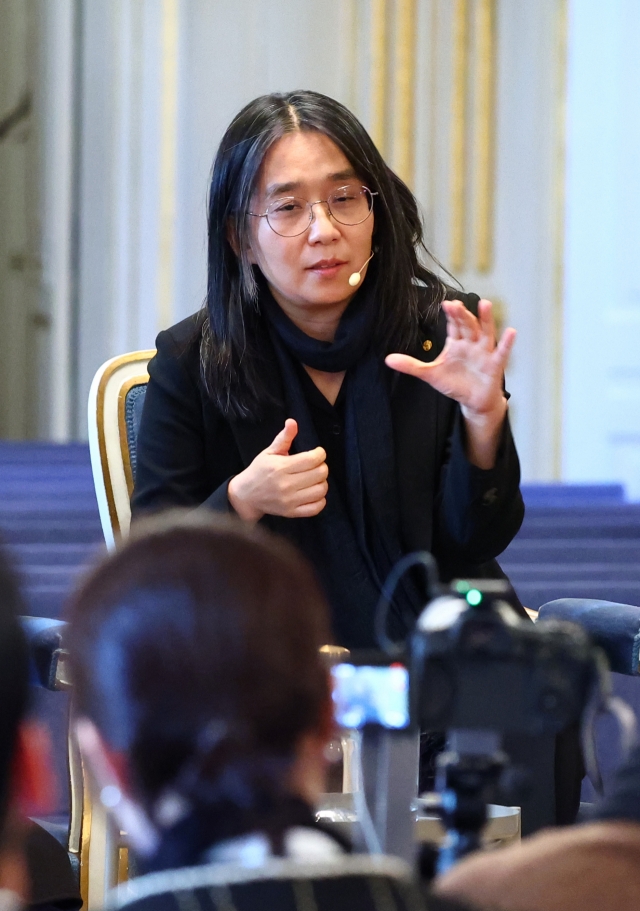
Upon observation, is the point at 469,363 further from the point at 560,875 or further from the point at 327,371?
the point at 560,875

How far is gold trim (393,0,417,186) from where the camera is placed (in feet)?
15.6

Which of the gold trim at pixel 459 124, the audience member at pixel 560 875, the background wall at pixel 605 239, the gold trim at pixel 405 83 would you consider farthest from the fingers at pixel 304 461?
the gold trim at pixel 459 124

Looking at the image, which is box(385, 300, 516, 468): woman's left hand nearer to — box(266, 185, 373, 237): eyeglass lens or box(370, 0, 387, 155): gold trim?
box(266, 185, 373, 237): eyeglass lens

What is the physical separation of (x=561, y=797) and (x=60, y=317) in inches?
139

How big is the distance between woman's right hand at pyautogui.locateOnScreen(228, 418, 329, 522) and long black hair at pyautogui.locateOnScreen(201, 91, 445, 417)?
197 mm

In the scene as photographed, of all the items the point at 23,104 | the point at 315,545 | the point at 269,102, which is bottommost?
Result: the point at 315,545

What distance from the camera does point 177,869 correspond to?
690mm

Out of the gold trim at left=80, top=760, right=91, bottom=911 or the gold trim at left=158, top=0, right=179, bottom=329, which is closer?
the gold trim at left=80, top=760, right=91, bottom=911

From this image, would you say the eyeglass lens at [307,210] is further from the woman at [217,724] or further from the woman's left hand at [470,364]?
the woman at [217,724]

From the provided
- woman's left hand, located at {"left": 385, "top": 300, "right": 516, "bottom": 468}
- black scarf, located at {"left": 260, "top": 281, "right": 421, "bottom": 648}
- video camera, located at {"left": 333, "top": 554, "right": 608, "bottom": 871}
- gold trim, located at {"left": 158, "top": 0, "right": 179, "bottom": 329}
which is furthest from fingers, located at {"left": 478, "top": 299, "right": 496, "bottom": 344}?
gold trim, located at {"left": 158, "top": 0, "right": 179, "bottom": 329}

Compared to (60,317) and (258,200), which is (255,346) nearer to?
(258,200)

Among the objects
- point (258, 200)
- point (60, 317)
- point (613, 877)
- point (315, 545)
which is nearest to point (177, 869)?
point (613, 877)

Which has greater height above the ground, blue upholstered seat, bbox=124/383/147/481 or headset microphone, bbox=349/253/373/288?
headset microphone, bbox=349/253/373/288

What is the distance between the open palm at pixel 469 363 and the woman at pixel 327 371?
0.14 metres
